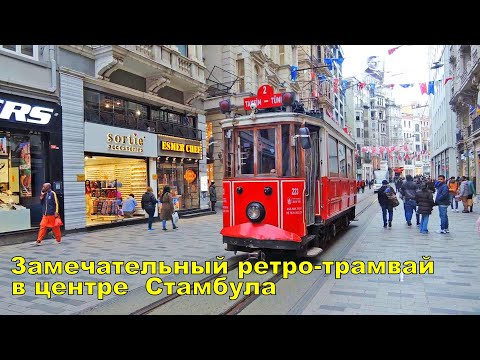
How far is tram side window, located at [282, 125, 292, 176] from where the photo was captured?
301 inches

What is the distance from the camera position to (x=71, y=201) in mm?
13133

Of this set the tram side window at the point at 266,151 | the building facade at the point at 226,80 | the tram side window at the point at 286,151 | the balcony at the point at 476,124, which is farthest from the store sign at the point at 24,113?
the balcony at the point at 476,124

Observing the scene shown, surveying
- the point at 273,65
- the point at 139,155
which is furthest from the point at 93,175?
the point at 273,65

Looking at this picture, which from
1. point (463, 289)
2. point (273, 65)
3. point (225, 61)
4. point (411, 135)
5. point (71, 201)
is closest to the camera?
point (463, 289)

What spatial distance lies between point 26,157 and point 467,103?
1160 inches

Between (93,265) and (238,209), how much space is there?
336 cm

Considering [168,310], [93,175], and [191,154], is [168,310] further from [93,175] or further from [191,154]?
[191,154]

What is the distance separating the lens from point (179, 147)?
1925 centimetres

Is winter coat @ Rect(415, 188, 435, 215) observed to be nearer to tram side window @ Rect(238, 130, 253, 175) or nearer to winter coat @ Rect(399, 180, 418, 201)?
winter coat @ Rect(399, 180, 418, 201)

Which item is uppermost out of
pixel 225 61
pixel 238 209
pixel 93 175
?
pixel 225 61

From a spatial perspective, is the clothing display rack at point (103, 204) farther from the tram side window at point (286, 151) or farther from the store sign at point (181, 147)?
the tram side window at point (286, 151)

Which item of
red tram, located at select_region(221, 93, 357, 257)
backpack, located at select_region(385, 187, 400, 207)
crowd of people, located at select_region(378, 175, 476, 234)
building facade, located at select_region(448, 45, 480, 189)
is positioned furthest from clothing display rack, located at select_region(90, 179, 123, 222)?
building facade, located at select_region(448, 45, 480, 189)

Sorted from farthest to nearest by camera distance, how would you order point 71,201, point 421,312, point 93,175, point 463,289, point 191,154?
point 191,154 → point 93,175 → point 71,201 → point 463,289 → point 421,312

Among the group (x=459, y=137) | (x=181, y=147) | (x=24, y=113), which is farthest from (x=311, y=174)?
(x=459, y=137)
